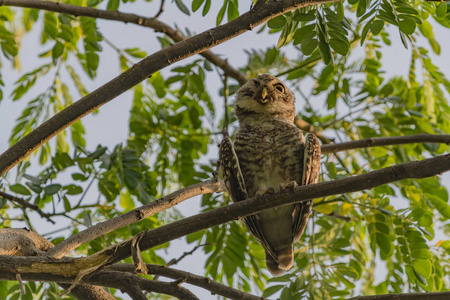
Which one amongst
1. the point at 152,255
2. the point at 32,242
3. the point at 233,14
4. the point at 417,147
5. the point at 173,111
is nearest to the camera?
the point at 32,242

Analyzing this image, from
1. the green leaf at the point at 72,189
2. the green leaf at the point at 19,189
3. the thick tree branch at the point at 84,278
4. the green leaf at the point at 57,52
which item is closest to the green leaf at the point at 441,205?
the thick tree branch at the point at 84,278

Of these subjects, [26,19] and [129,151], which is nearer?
[129,151]

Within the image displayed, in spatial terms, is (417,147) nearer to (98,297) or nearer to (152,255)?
(152,255)

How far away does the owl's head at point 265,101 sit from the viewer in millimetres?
3629

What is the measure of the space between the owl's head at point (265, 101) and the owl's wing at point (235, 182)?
0.54 m

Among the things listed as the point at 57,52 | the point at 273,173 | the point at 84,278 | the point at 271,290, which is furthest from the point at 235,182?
the point at 57,52

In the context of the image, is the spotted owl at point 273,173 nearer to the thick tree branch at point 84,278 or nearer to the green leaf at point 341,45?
the green leaf at point 341,45

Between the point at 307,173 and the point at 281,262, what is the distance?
0.53 m

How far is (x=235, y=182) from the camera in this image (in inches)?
124

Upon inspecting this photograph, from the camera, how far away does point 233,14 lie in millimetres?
2840

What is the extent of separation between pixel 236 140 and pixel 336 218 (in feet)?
3.04

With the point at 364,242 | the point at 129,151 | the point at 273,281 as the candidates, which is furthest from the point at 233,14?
the point at 364,242

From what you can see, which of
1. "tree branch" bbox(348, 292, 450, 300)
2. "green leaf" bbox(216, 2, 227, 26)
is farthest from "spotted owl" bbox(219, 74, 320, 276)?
"tree branch" bbox(348, 292, 450, 300)

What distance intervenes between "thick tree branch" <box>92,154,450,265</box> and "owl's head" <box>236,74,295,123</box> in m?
1.50
